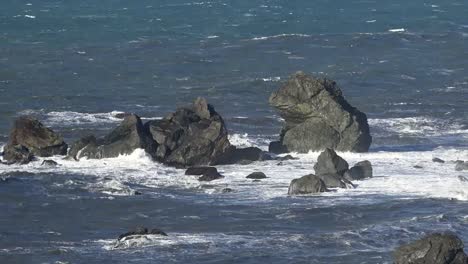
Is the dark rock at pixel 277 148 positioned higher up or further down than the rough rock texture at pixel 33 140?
further down

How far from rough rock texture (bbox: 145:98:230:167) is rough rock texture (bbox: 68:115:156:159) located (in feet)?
1.77

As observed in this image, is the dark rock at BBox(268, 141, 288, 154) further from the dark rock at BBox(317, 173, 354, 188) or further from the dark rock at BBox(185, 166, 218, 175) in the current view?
the dark rock at BBox(317, 173, 354, 188)

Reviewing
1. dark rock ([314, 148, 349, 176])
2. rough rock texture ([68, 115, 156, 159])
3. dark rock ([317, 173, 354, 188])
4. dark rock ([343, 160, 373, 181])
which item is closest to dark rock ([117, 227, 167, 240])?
dark rock ([317, 173, 354, 188])

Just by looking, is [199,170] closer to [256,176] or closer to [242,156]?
[256,176]

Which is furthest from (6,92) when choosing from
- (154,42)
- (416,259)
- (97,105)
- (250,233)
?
(416,259)

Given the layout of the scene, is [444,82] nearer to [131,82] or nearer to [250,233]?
[131,82]

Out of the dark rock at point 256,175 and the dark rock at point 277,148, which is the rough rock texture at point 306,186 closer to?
the dark rock at point 256,175

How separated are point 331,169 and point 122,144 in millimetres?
10333

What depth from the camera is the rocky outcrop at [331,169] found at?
60.8 metres

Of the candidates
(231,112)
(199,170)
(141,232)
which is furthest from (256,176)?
(231,112)

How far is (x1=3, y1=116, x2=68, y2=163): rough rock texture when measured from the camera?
219 ft

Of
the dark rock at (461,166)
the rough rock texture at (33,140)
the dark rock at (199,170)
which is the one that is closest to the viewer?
the dark rock at (199,170)

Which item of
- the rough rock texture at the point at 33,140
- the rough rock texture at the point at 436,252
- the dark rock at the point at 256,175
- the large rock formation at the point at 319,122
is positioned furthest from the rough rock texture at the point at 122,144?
the rough rock texture at the point at 436,252

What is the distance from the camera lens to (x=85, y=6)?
134625 mm
